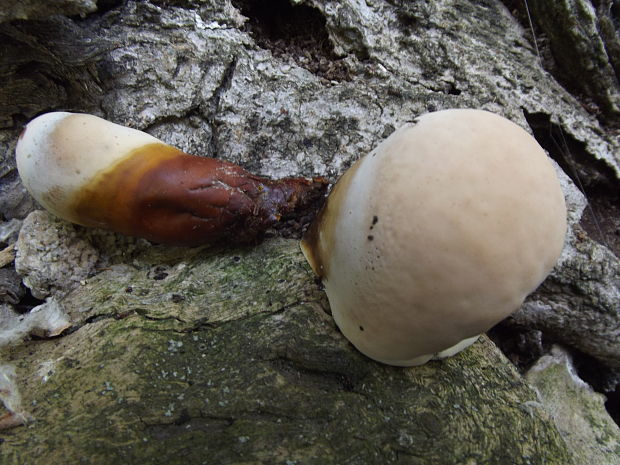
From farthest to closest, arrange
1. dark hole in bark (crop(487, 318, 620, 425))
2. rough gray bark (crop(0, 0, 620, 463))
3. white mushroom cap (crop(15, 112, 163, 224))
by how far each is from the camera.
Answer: dark hole in bark (crop(487, 318, 620, 425))
white mushroom cap (crop(15, 112, 163, 224))
rough gray bark (crop(0, 0, 620, 463))

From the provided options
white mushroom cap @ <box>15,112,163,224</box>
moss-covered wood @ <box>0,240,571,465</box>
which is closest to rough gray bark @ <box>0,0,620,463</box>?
moss-covered wood @ <box>0,240,571,465</box>

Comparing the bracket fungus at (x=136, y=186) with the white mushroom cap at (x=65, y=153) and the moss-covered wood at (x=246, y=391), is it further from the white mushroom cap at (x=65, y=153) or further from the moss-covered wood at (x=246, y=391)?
the moss-covered wood at (x=246, y=391)

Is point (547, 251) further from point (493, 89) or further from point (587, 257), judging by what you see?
point (493, 89)

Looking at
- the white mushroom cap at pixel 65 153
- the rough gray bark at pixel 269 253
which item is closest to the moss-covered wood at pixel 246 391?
the rough gray bark at pixel 269 253

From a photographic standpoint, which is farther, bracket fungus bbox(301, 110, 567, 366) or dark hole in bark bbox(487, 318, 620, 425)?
dark hole in bark bbox(487, 318, 620, 425)

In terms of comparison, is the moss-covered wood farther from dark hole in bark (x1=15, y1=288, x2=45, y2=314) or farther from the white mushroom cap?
the white mushroom cap

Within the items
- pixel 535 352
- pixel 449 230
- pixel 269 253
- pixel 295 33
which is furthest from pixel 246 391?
pixel 295 33
